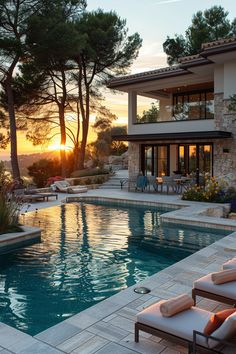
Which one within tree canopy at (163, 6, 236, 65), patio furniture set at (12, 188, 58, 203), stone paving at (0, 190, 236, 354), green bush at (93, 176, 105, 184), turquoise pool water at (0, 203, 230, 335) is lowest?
turquoise pool water at (0, 203, 230, 335)

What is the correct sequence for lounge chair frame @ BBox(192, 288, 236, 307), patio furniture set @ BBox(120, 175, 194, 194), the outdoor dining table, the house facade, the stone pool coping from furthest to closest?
the outdoor dining table → patio furniture set @ BBox(120, 175, 194, 194) → the house facade → the stone pool coping → lounge chair frame @ BBox(192, 288, 236, 307)

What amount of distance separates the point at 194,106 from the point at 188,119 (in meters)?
1.40

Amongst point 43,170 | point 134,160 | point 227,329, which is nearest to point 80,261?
point 227,329

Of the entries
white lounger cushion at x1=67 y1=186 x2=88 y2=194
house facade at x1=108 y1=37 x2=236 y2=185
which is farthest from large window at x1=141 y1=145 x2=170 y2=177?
white lounger cushion at x1=67 y1=186 x2=88 y2=194

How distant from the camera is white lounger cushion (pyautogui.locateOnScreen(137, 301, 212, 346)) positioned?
374 centimetres

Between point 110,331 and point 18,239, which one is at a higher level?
point 18,239

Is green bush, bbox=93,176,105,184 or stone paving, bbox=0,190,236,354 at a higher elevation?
green bush, bbox=93,176,105,184

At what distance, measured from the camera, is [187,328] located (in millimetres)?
3773

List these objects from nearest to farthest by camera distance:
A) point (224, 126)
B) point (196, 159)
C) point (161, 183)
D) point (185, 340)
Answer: point (185, 340)
point (224, 126)
point (161, 183)
point (196, 159)

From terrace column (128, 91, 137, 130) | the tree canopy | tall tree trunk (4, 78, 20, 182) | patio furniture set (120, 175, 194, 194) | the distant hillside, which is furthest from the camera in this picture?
the distant hillside

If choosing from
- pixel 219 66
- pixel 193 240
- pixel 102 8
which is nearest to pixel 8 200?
pixel 193 240

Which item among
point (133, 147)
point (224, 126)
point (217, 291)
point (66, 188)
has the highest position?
point (224, 126)

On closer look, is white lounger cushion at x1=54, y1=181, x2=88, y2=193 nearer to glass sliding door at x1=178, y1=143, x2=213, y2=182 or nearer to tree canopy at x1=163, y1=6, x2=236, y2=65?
glass sliding door at x1=178, y1=143, x2=213, y2=182

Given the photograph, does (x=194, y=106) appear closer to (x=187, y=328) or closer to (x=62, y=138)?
(x=62, y=138)
